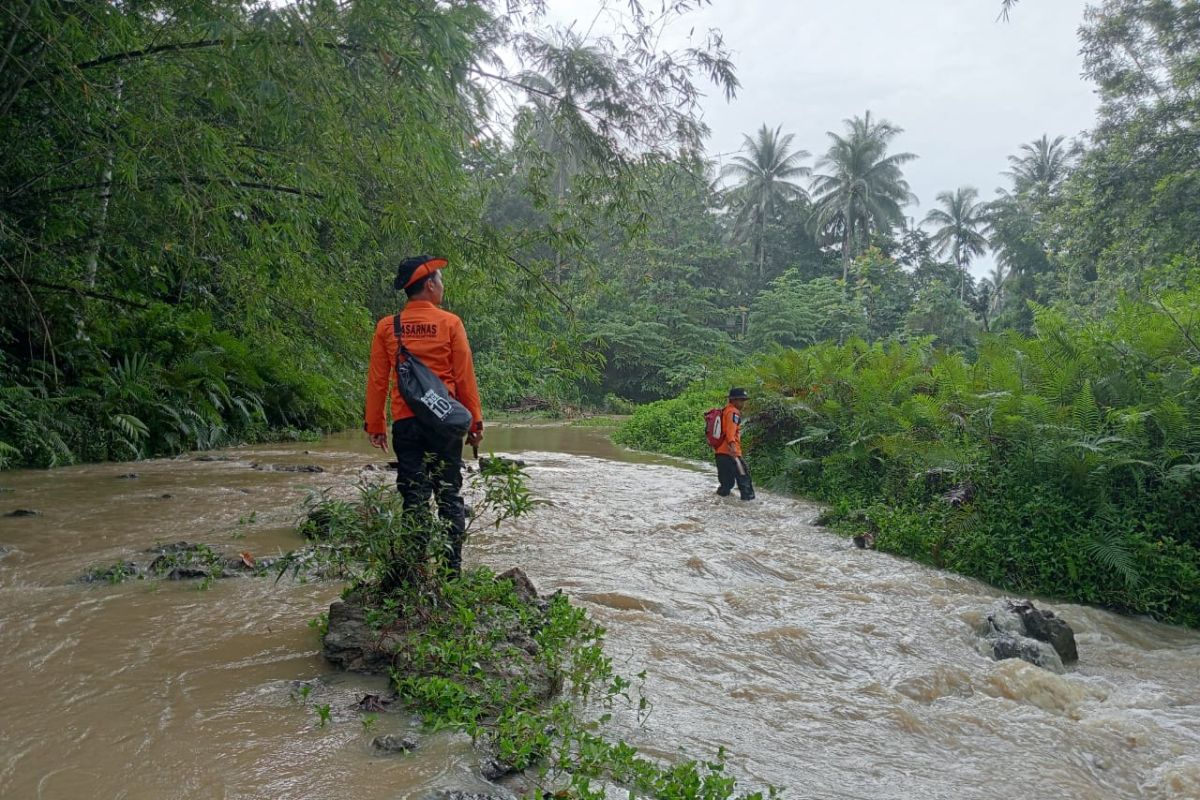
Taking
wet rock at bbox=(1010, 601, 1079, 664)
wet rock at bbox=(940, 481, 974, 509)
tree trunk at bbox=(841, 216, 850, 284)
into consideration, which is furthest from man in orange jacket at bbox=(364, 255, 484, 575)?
tree trunk at bbox=(841, 216, 850, 284)

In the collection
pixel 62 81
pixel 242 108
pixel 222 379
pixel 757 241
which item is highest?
pixel 757 241

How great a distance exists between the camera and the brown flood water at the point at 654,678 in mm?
2719

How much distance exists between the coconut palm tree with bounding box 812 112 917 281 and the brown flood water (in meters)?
39.6

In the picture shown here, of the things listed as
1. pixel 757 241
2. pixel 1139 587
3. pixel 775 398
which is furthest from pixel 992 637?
pixel 757 241

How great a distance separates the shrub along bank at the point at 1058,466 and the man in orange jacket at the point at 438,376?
14.7 feet

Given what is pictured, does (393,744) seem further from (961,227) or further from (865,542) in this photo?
(961,227)

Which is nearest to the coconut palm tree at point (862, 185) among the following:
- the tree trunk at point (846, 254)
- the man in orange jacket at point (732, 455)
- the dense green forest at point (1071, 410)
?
the tree trunk at point (846, 254)

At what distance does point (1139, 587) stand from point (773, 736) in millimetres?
3909

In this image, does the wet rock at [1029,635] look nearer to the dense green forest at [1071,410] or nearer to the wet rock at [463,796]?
the dense green forest at [1071,410]

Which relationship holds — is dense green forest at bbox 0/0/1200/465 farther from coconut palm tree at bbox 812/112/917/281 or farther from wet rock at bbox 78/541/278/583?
coconut palm tree at bbox 812/112/917/281

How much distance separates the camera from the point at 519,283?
7551 mm

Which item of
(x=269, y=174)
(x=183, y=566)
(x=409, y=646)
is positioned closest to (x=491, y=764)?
(x=409, y=646)

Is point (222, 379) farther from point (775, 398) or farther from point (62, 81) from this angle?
point (775, 398)

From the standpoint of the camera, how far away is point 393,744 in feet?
9.13
